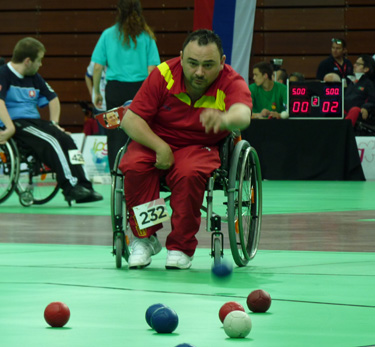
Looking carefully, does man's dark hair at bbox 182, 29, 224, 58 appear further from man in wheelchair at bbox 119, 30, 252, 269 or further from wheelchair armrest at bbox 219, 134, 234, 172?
wheelchair armrest at bbox 219, 134, 234, 172

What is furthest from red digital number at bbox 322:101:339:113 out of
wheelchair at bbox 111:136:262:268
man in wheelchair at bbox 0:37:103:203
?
wheelchair at bbox 111:136:262:268

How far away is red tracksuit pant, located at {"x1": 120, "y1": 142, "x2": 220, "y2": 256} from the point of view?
445 cm

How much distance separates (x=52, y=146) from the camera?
27.2 feet

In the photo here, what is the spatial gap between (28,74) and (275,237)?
323 cm

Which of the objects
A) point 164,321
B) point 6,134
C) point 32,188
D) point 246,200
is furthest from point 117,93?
point 164,321

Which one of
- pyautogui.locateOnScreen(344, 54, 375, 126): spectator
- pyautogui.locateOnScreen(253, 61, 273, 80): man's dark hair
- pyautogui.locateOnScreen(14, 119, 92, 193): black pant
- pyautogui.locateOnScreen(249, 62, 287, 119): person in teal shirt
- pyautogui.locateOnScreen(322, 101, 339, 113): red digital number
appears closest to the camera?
pyautogui.locateOnScreen(14, 119, 92, 193): black pant

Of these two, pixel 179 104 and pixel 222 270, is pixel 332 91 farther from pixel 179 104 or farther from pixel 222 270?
pixel 222 270

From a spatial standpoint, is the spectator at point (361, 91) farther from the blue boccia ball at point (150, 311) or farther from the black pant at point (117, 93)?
the blue boccia ball at point (150, 311)

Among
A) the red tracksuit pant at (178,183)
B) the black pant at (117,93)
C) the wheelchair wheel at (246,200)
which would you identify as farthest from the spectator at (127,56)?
the red tracksuit pant at (178,183)

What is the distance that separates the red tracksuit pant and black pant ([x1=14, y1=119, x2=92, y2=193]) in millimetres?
3749

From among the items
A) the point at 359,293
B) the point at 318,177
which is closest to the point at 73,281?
the point at 359,293

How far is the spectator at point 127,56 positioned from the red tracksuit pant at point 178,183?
3.95 m

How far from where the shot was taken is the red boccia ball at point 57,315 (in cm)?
310

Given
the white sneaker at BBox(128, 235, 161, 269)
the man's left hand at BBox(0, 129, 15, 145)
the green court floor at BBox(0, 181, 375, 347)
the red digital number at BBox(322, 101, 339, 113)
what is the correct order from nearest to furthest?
the green court floor at BBox(0, 181, 375, 347)
the white sneaker at BBox(128, 235, 161, 269)
the man's left hand at BBox(0, 129, 15, 145)
the red digital number at BBox(322, 101, 339, 113)
